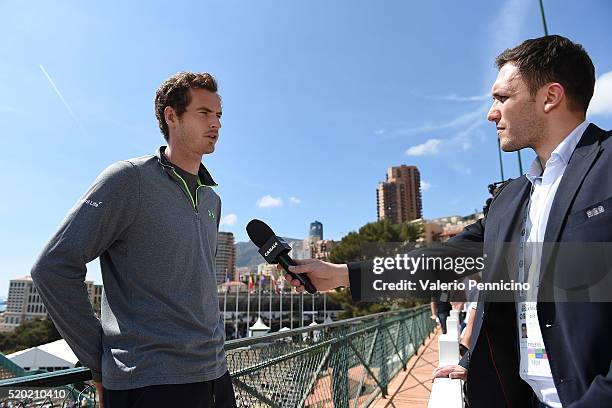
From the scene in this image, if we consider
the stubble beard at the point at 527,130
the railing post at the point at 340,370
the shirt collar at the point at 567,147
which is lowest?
the railing post at the point at 340,370

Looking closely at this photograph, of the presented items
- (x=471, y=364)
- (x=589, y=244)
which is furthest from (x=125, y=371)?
(x=589, y=244)

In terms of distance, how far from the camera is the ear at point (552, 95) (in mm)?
1543

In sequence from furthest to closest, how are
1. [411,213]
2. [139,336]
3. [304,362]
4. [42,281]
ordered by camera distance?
[411,213]
[304,362]
[139,336]
[42,281]

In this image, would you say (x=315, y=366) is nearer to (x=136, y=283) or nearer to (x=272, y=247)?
(x=272, y=247)

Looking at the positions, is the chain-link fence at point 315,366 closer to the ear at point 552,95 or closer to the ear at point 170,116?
the ear at point 170,116

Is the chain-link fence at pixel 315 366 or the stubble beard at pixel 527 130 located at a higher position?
the stubble beard at pixel 527 130

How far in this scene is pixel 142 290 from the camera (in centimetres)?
150

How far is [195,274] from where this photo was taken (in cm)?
164

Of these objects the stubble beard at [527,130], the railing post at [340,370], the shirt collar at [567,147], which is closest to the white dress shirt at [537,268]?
the shirt collar at [567,147]

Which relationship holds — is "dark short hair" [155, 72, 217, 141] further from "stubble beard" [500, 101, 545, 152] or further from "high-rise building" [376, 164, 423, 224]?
"high-rise building" [376, 164, 423, 224]

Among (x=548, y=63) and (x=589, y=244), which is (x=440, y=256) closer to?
(x=589, y=244)

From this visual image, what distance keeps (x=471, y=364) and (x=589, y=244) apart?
2.31 feet

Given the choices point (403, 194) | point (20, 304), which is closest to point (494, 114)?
point (403, 194)

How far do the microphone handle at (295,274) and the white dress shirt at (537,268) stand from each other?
2.82 feet
